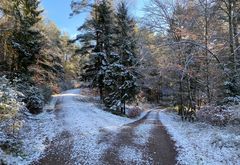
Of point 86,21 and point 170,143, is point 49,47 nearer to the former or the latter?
point 86,21

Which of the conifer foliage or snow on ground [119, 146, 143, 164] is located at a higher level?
the conifer foliage

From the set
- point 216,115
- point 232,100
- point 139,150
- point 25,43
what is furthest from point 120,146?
point 25,43

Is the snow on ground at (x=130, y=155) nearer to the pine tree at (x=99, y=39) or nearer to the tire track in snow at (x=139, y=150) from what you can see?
the tire track in snow at (x=139, y=150)

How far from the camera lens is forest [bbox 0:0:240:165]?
31.1 ft

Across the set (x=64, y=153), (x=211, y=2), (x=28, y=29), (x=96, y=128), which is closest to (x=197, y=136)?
(x=96, y=128)

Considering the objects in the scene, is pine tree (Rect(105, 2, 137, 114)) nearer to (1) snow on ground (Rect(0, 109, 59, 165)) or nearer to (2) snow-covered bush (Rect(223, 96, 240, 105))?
(1) snow on ground (Rect(0, 109, 59, 165))

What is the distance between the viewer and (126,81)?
68.4 feet

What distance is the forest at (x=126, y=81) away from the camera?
948 centimetres

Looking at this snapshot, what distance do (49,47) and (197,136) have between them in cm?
1557

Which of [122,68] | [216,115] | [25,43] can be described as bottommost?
[216,115]

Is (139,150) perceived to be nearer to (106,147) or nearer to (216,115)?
(106,147)

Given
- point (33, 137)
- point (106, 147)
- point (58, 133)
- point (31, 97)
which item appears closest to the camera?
point (106, 147)

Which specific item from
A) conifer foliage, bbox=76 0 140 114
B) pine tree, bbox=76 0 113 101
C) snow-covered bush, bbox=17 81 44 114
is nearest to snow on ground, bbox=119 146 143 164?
snow-covered bush, bbox=17 81 44 114

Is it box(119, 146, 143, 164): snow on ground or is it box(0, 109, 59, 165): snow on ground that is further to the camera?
box(119, 146, 143, 164): snow on ground
